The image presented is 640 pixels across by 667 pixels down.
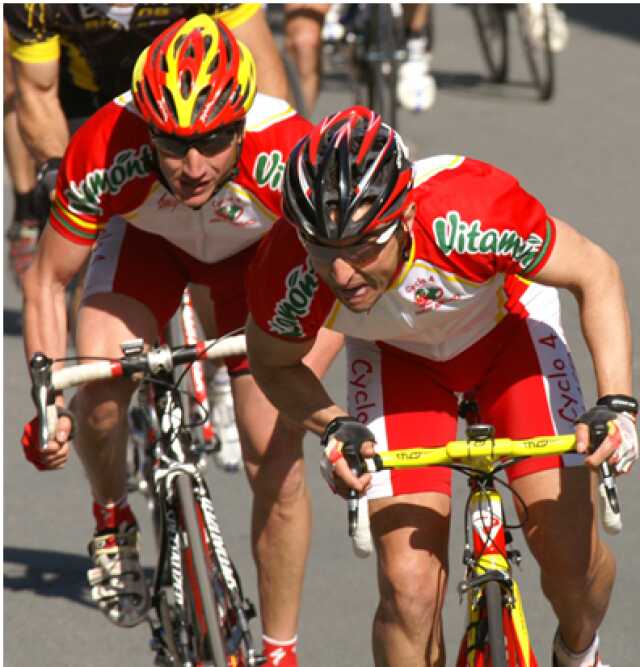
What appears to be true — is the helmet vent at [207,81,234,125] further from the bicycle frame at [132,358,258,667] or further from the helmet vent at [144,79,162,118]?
the bicycle frame at [132,358,258,667]

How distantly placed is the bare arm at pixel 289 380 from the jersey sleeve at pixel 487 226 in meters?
0.47

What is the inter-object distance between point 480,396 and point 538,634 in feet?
4.48

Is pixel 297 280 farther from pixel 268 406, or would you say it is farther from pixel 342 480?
pixel 268 406

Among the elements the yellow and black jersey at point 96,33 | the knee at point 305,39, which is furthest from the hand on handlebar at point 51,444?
the knee at point 305,39

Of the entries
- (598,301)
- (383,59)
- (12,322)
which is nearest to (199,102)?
(598,301)

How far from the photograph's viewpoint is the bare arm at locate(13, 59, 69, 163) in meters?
6.49

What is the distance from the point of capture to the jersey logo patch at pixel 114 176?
16.9ft

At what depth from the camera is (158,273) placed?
5.60 metres

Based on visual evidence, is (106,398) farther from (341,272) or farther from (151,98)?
(341,272)

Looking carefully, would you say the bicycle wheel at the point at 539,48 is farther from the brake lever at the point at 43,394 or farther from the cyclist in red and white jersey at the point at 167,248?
the brake lever at the point at 43,394

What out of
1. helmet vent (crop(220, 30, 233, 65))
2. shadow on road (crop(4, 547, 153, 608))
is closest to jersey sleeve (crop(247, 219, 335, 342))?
helmet vent (crop(220, 30, 233, 65))

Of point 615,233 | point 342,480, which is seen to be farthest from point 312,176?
point 615,233

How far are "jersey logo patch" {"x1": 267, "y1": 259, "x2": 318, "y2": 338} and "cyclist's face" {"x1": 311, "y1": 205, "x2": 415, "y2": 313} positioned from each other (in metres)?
0.13

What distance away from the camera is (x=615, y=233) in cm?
1050
